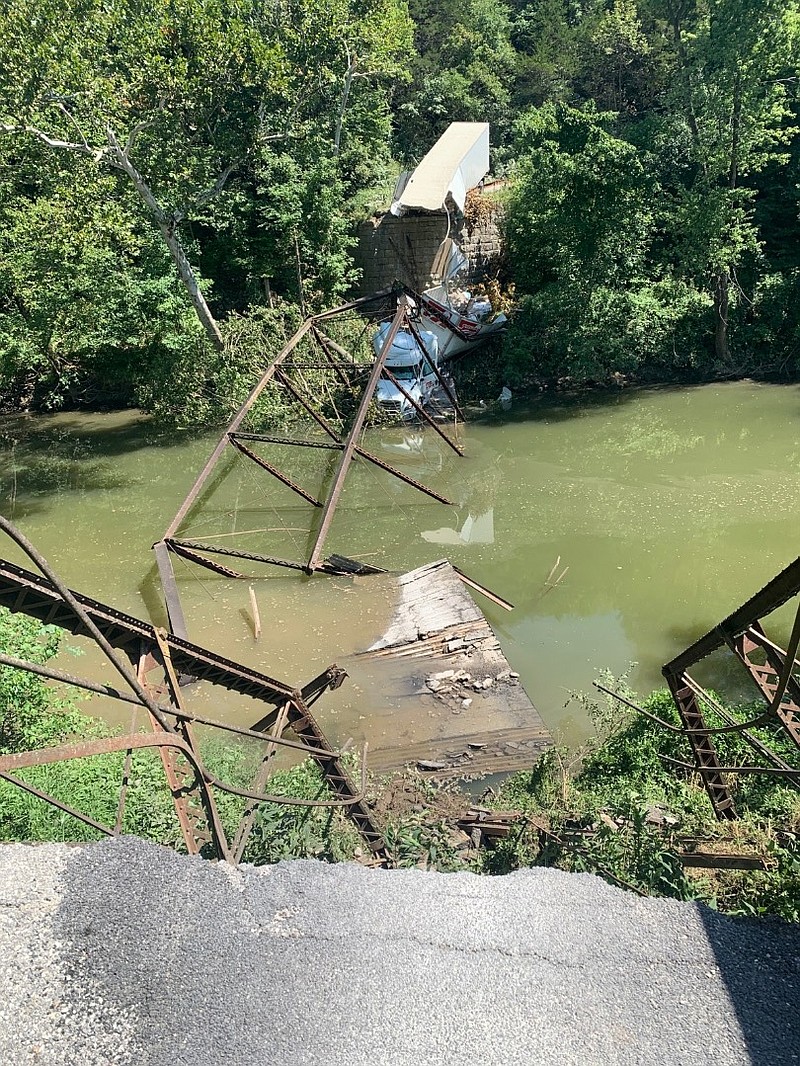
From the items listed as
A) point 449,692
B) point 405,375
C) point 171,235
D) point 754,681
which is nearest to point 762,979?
point 754,681

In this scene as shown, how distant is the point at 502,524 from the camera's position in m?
14.7

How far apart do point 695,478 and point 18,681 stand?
13740mm

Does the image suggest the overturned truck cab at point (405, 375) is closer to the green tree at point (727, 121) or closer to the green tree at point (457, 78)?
the green tree at point (727, 121)

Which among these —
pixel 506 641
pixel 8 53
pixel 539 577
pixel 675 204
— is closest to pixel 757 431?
pixel 675 204

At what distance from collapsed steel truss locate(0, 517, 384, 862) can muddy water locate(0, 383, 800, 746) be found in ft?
5.44

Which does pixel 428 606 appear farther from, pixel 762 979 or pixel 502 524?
pixel 762 979

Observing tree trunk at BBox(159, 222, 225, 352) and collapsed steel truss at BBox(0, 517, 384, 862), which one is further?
tree trunk at BBox(159, 222, 225, 352)

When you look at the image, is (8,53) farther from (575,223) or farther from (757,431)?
(757,431)

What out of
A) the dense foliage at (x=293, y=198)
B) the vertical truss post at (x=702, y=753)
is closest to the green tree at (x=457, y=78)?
the dense foliage at (x=293, y=198)

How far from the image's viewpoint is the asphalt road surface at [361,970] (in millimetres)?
4121

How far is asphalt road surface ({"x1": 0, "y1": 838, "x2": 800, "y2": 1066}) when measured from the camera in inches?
162

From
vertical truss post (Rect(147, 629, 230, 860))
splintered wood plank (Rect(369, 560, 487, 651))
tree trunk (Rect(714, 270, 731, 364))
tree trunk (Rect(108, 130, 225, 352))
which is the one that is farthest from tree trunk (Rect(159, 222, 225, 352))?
vertical truss post (Rect(147, 629, 230, 860))

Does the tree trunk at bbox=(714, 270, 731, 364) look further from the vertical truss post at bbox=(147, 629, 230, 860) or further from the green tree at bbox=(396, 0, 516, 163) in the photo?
the vertical truss post at bbox=(147, 629, 230, 860)

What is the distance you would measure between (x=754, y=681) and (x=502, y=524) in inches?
370
